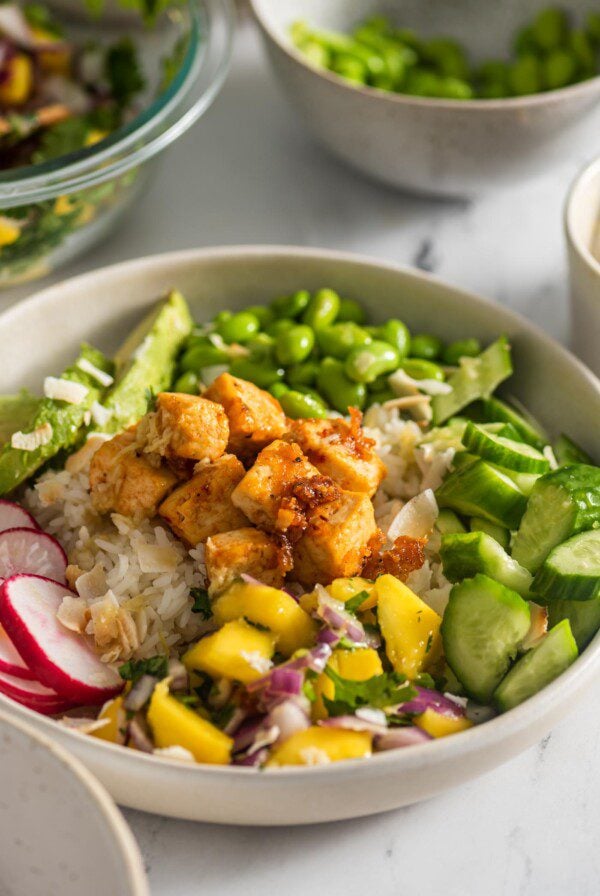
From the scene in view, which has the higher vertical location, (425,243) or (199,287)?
(199,287)

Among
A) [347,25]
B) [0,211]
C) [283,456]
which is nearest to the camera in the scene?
[283,456]

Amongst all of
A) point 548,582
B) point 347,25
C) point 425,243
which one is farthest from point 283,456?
point 347,25

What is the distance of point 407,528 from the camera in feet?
7.89

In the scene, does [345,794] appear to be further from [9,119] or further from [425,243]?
[9,119]

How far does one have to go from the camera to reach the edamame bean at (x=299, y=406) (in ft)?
8.84

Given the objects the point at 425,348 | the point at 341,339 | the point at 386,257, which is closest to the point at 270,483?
the point at 341,339

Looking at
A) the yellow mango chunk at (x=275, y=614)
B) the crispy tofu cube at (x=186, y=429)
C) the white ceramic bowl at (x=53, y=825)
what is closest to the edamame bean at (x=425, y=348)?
the crispy tofu cube at (x=186, y=429)

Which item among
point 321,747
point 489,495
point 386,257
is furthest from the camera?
point 386,257

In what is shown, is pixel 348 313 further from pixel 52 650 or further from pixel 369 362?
pixel 52 650

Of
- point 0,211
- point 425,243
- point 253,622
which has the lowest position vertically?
point 425,243

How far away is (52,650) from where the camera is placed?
84.0 inches

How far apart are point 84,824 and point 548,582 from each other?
103cm

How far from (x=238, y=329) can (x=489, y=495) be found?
92cm

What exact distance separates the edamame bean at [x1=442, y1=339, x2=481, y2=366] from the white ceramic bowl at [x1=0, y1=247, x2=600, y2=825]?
7 centimetres
